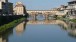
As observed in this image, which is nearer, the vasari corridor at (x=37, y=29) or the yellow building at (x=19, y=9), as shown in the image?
the vasari corridor at (x=37, y=29)

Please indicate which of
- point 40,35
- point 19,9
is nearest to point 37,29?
point 40,35

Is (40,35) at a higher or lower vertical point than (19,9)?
higher

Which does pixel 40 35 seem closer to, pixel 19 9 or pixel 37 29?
pixel 37 29

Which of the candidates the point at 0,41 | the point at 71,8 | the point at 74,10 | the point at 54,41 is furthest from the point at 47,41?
the point at 71,8

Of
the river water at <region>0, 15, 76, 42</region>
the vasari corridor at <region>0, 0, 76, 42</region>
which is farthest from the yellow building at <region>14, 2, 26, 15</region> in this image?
the river water at <region>0, 15, 76, 42</region>

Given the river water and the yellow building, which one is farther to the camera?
the yellow building

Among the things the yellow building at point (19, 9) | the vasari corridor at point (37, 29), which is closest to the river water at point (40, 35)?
the vasari corridor at point (37, 29)

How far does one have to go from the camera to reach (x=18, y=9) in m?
127

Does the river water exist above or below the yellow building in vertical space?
above

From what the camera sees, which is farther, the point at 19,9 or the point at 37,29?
the point at 19,9

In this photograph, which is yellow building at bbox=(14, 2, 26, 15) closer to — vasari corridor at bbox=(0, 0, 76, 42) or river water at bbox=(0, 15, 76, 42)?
vasari corridor at bbox=(0, 0, 76, 42)

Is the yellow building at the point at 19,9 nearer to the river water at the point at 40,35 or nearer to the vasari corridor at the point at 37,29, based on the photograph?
the vasari corridor at the point at 37,29

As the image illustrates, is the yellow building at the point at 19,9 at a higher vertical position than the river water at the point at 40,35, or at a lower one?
lower

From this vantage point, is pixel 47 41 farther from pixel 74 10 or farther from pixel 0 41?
pixel 74 10
